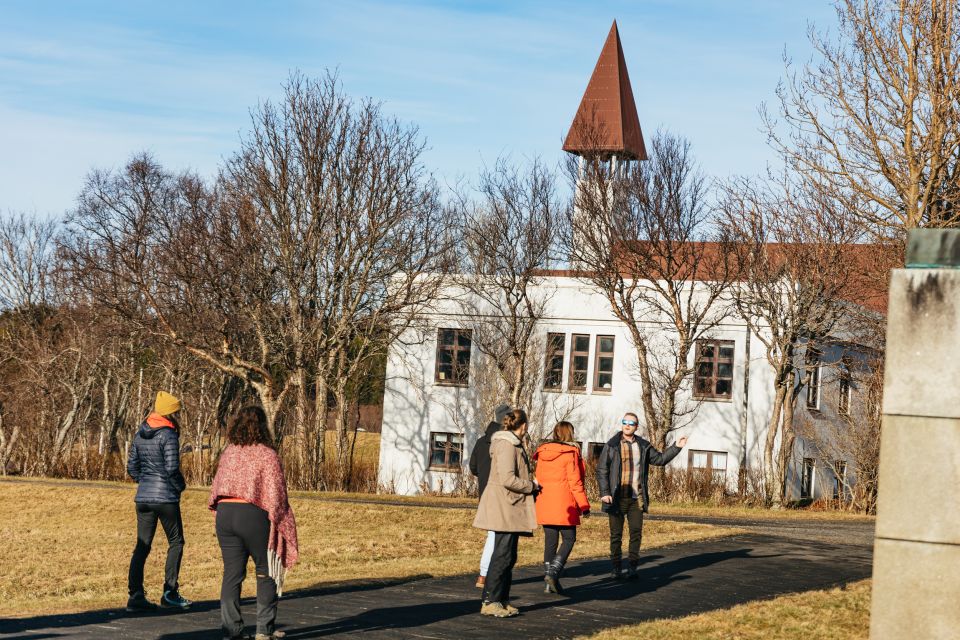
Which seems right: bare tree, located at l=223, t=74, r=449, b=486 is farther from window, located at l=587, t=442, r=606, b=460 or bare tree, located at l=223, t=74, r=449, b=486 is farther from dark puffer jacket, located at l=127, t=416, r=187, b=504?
dark puffer jacket, located at l=127, t=416, r=187, b=504

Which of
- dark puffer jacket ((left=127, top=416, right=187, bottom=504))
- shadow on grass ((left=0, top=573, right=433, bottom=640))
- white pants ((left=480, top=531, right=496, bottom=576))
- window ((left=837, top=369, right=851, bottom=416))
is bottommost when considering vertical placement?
shadow on grass ((left=0, top=573, right=433, bottom=640))

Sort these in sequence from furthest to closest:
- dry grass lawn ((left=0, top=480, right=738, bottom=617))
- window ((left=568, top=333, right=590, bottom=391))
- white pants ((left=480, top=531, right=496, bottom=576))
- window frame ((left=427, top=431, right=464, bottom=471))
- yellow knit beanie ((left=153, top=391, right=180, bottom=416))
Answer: window frame ((left=427, top=431, right=464, bottom=471)) → window ((left=568, top=333, right=590, bottom=391)) → dry grass lawn ((left=0, top=480, right=738, bottom=617)) → white pants ((left=480, top=531, right=496, bottom=576)) → yellow knit beanie ((left=153, top=391, right=180, bottom=416))

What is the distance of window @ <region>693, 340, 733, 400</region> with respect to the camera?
41344 mm

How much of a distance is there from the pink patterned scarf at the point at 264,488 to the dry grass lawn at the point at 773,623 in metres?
2.45

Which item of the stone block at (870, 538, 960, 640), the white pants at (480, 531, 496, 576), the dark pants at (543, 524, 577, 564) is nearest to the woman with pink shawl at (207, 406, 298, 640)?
the white pants at (480, 531, 496, 576)

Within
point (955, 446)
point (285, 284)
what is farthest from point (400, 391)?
point (955, 446)

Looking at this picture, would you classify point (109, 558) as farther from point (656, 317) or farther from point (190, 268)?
point (656, 317)

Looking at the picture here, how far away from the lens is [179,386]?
2041 inches

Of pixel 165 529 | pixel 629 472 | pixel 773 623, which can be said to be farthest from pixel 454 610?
pixel 629 472

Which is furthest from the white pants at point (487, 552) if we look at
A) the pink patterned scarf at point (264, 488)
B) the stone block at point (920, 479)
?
the stone block at point (920, 479)

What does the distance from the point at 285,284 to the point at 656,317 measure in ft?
38.9

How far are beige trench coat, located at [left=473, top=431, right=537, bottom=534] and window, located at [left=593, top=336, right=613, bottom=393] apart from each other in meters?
32.3

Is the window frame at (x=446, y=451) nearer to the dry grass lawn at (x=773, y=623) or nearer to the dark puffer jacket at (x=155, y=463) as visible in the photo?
the dry grass lawn at (x=773, y=623)

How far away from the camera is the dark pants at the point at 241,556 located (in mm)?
9164
